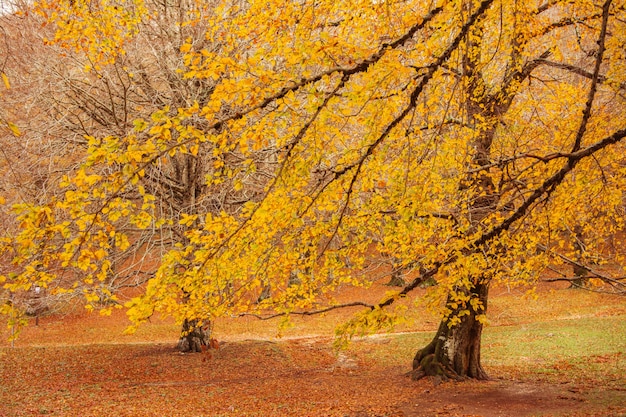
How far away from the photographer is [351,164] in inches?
215

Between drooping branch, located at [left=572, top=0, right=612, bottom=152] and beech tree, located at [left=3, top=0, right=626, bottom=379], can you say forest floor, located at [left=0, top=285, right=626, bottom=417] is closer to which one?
beech tree, located at [left=3, top=0, right=626, bottom=379]

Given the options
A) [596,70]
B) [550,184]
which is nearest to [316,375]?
[550,184]

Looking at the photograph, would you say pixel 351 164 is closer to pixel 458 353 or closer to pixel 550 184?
pixel 550 184

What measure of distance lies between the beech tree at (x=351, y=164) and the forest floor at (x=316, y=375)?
1379mm

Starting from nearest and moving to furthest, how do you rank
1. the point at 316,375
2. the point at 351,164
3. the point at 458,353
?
the point at 351,164, the point at 458,353, the point at 316,375

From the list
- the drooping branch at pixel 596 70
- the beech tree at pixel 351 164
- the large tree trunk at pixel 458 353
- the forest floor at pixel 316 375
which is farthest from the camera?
the large tree trunk at pixel 458 353

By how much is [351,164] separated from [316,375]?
9827 millimetres

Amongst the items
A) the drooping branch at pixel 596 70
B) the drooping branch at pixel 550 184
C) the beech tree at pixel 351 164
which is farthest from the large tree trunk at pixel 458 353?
the drooping branch at pixel 596 70

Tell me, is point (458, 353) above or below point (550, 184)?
below

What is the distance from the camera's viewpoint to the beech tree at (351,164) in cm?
424

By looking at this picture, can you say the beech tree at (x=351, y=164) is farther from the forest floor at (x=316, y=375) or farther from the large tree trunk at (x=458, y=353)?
the forest floor at (x=316, y=375)

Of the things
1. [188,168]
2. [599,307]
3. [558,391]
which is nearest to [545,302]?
[599,307]

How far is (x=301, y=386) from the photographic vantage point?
12742 millimetres

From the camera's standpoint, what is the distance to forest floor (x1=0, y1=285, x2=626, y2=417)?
10.2m
